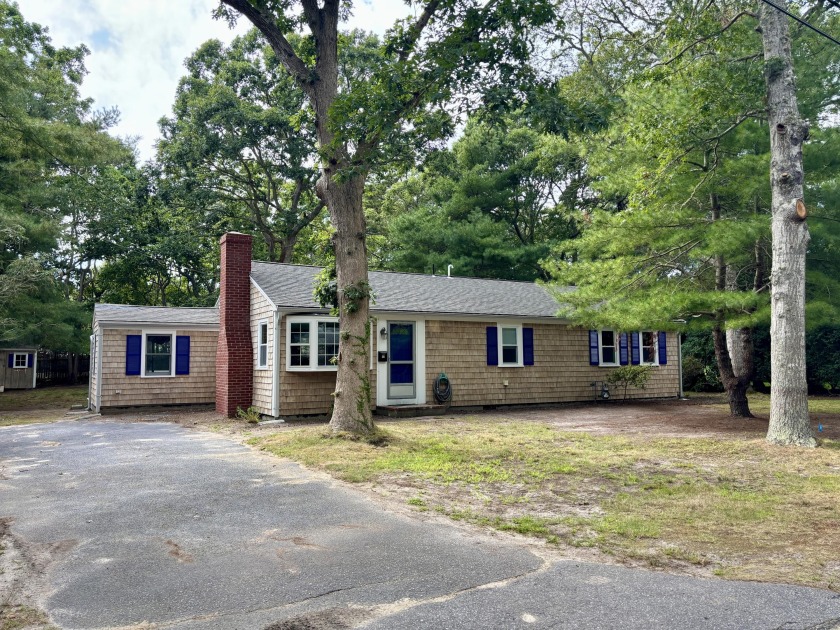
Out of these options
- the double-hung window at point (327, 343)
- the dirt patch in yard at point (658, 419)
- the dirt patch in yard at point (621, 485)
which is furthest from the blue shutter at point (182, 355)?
the dirt patch in yard at point (658, 419)

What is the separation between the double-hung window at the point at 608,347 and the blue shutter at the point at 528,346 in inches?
99.0

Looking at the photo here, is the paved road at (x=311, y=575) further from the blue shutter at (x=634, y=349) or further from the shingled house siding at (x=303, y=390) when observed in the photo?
the blue shutter at (x=634, y=349)

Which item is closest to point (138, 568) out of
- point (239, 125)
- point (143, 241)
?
point (239, 125)

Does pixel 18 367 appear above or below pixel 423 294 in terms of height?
below

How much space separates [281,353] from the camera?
45.5 feet

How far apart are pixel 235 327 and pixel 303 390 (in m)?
2.71

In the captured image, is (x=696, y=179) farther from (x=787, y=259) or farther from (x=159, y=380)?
(x=159, y=380)

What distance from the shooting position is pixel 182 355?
1769 cm

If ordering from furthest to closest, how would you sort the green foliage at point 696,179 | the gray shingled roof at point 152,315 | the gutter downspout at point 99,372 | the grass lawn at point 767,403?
the gray shingled roof at point 152,315, the gutter downspout at point 99,372, the grass lawn at point 767,403, the green foliage at point 696,179

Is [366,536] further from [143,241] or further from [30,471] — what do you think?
[143,241]

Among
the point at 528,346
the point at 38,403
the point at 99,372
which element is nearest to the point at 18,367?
the point at 38,403

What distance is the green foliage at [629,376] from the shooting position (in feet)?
59.3

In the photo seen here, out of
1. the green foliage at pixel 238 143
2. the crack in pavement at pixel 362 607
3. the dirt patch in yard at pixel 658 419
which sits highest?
the green foliage at pixel 238 143

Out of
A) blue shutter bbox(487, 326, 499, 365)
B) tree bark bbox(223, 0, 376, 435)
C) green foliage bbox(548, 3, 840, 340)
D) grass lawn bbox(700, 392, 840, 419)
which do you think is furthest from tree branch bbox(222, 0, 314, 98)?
grass lawn bbox(700, 392, 840, 419)
